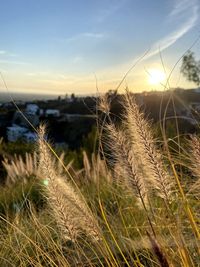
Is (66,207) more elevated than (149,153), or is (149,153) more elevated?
(149,153)

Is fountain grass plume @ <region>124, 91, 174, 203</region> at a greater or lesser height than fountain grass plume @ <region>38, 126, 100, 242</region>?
greater

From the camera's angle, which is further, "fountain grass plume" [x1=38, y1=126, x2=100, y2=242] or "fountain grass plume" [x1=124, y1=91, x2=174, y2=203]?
"fountain grass plume" [x1=38, y1=126, x2=100, y2=242]

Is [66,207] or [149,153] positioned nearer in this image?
[149,153]

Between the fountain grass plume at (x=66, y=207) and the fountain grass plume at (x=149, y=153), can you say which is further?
the fountain grass plume at (x=66, y=207)

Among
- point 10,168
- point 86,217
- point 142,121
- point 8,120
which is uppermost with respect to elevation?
point 142,121

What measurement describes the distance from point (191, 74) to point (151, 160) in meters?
29.4

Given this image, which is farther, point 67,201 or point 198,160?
point 67,201

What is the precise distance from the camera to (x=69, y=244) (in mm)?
3605

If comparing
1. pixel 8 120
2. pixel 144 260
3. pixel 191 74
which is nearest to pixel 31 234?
pixel 144 260

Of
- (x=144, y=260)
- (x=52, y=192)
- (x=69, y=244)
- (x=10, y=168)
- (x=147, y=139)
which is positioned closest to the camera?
(x=147, y=139)

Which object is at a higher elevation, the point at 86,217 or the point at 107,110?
the point at 107,110

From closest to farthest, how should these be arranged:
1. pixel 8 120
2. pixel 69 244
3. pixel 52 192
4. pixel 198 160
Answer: pixel 198 160
pixel 52 192
pixel 69 244
pixel 8 120

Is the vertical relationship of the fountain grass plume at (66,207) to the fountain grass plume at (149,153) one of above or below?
below

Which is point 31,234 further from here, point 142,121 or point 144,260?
point 142,121
